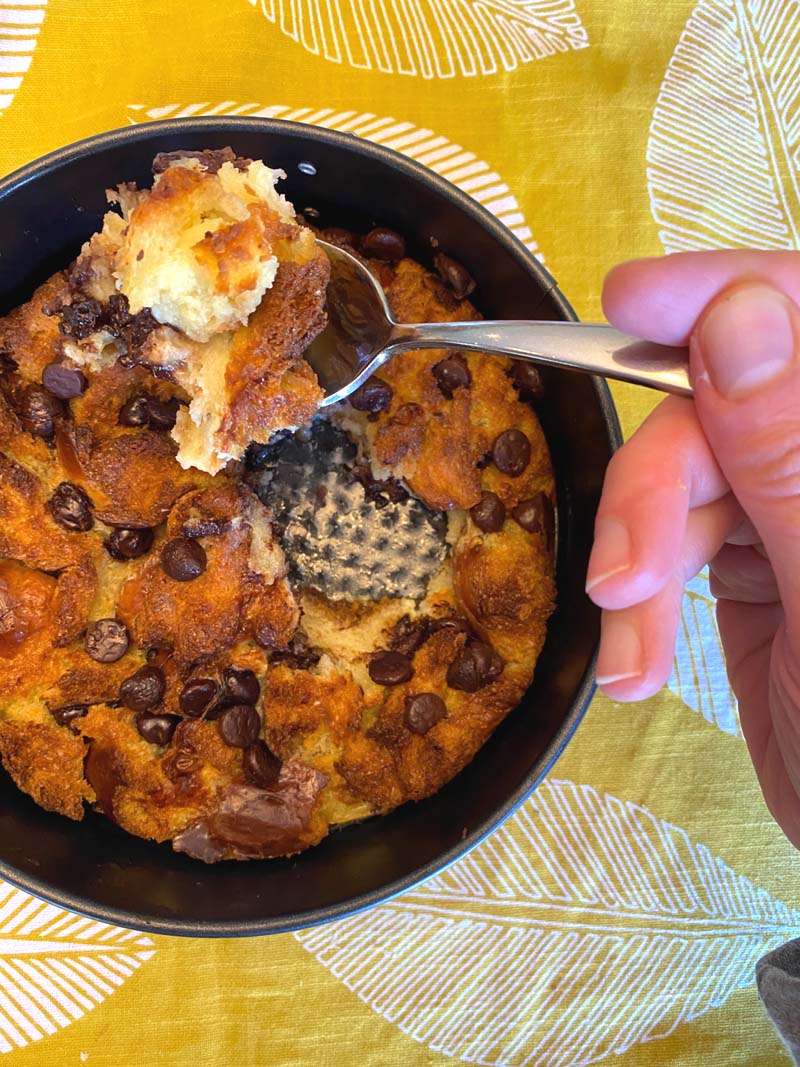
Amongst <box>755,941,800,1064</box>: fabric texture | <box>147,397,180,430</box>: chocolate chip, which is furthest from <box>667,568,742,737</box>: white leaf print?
<box>147,397,180,430</box>: chocolate chip

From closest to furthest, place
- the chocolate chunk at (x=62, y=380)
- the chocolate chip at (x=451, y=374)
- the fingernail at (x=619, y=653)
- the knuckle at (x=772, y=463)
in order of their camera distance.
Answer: the knuckle at (x=772, y=463)
the fingernail at (x=619, y=653)
the chocolate chunk at (x=62, y=380)
the chocolate chip at (x=451, y=374)

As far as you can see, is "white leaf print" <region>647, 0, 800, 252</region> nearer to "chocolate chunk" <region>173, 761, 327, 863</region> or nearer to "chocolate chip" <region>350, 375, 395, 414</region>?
"chocolate chip" <region>350, 375, 395, 414</region>

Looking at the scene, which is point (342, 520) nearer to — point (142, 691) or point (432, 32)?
point (142, 691)

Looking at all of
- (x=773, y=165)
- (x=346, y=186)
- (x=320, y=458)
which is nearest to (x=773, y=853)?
(x=320, y=458)

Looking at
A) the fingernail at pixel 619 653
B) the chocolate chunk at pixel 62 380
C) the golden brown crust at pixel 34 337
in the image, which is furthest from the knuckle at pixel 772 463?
the golden brown crust at pixel 34 337

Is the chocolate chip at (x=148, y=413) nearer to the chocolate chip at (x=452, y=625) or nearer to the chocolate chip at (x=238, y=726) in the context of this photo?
the chocolate chip at (x=238, y=726)

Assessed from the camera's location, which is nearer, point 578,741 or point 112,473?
point 112,473

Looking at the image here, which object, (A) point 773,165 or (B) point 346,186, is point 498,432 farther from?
(A) point 773,165
